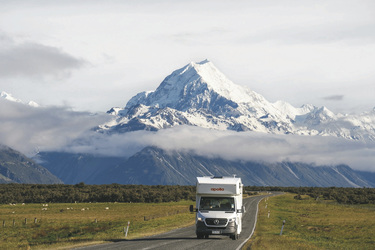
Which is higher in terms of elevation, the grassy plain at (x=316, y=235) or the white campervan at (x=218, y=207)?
the white campervan at (x=218, y=207)

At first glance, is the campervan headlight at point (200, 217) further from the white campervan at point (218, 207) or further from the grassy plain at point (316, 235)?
the grassy plain at point (316, 235)

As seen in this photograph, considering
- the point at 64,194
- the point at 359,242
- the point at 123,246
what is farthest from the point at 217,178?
the point at 64,194

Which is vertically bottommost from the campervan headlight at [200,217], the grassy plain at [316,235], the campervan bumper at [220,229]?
the grassy plain at [316,235]

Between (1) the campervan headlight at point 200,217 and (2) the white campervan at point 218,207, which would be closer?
(2) the white campervan at point 218,207

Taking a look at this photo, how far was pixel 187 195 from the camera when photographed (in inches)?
7288

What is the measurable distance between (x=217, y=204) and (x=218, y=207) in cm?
31

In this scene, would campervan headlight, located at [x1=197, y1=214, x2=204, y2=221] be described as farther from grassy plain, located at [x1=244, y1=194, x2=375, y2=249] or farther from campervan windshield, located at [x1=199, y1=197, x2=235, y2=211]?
grassy plain, located at [x1=244, y1=194, x2=375, y2=249]

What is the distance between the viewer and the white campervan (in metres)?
49.8

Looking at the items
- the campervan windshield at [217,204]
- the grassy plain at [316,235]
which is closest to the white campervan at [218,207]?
the campervan windshield at [217,204]

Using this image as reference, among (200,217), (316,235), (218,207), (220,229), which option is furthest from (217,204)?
(316,235)

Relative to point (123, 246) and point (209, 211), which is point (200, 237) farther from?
point (123, 246)

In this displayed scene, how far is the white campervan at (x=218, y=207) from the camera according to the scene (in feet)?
163

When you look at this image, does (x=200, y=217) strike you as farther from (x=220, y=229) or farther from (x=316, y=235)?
(x=316, y=235)

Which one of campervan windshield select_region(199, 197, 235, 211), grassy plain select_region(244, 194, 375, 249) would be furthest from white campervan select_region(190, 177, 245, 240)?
grassy plain select_region(244, 194, 375, 249)
